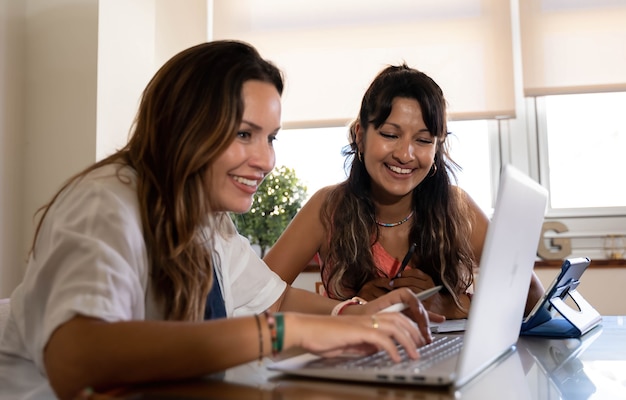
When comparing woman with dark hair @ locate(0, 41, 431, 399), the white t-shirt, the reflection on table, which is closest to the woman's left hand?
woman with dark hair @ locate(0, 41, 431, 399)

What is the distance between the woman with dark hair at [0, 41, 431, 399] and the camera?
2.51 feet

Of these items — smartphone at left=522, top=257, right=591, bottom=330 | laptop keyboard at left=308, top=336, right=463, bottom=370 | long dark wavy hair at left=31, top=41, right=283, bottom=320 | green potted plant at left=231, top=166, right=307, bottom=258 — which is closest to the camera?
laptop keyboard at left=308, top=336, right=463, bottom=370

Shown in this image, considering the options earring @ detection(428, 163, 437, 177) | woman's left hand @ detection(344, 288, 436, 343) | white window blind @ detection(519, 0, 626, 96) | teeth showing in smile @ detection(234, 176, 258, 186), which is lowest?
woman's left hand @ detection(344, 288, 436, 343)

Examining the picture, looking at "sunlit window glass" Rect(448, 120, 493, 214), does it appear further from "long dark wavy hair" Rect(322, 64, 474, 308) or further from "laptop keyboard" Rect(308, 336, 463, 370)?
"laptop keyboard" Rect(308, 336, 463, 370)

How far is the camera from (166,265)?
37.5 inches

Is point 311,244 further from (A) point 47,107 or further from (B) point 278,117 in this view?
(A) point 47,107

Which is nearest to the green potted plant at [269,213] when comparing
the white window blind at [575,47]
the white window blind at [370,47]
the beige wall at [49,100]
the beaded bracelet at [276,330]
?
the white window blind at [370,47]

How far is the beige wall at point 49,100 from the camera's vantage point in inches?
98.0

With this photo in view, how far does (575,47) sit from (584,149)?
442mm

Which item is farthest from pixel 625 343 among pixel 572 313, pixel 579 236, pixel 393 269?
pixel 579 236

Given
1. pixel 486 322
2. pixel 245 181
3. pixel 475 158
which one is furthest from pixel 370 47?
pixel 486 322

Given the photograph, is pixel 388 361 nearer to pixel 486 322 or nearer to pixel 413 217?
pixel 486 322

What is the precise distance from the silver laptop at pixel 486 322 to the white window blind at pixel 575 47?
199 cm

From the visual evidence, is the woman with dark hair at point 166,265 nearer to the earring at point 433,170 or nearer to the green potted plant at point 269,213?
the earring at point 433,170
